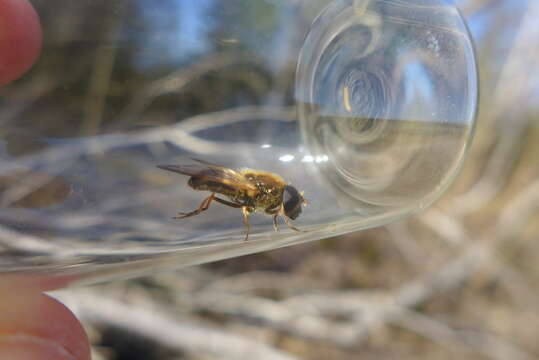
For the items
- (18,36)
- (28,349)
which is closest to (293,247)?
(28,349)

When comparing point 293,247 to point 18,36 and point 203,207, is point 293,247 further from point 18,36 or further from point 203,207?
point 18,36

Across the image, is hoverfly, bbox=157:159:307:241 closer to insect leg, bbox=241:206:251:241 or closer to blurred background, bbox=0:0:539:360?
insect leg, bbox=241:206:251:241

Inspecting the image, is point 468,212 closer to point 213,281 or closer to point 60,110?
point 213,281

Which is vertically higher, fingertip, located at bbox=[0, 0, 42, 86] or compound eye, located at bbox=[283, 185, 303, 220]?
fingertip, located at bbox=[0, 0, 42, 86]

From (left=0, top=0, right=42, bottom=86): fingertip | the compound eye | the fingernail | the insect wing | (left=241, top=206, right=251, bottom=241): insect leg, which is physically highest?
(left=0, top=0, right=42, bottom=86): fingertip

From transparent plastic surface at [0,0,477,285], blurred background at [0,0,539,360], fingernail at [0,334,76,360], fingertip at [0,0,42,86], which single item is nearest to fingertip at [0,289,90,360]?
fingernail at [0,334,76,360]

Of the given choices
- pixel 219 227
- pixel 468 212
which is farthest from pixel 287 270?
pixel 219 227

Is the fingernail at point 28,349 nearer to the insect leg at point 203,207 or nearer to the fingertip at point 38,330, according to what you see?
the fingertip at point 38,330

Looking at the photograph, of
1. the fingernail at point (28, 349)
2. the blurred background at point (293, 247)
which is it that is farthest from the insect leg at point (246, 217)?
the fingernail at point (28, 349)
